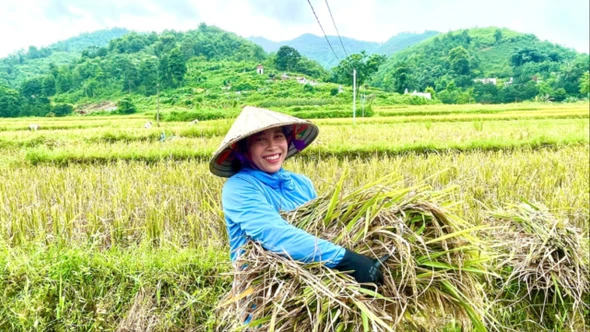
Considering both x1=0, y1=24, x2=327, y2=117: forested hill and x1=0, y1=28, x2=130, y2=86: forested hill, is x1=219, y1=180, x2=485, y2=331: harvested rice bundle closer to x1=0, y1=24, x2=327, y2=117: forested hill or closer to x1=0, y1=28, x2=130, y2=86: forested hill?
x1=0, y1=24, x2=327, y2=117: forested hill

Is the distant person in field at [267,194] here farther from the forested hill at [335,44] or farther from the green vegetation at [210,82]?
the forested hill at [335,44]

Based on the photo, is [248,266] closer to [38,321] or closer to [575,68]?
[38,321]

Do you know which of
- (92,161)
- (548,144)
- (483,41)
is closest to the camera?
(92,161)

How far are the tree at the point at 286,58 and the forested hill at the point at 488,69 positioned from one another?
1578cm

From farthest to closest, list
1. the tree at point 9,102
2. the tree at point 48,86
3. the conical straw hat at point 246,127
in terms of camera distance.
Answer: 1. the tree at point 48,86
2. the tree at point 9,102
3. the conical straw hat at point 246,127

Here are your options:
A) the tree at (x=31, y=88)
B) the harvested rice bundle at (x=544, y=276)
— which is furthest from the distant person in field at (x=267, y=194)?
the tree at (x=31, y=88)

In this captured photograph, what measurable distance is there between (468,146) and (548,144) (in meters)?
1.91

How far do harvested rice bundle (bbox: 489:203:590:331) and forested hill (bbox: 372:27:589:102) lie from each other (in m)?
39.7

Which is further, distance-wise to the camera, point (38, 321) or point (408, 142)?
point (408, 142)

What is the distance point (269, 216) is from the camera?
1.29 metres

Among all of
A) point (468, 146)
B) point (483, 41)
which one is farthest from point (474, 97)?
point (468, 146)

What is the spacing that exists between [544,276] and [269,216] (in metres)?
1.73

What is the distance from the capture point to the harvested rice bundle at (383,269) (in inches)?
46.8

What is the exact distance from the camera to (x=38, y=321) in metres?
2.10
